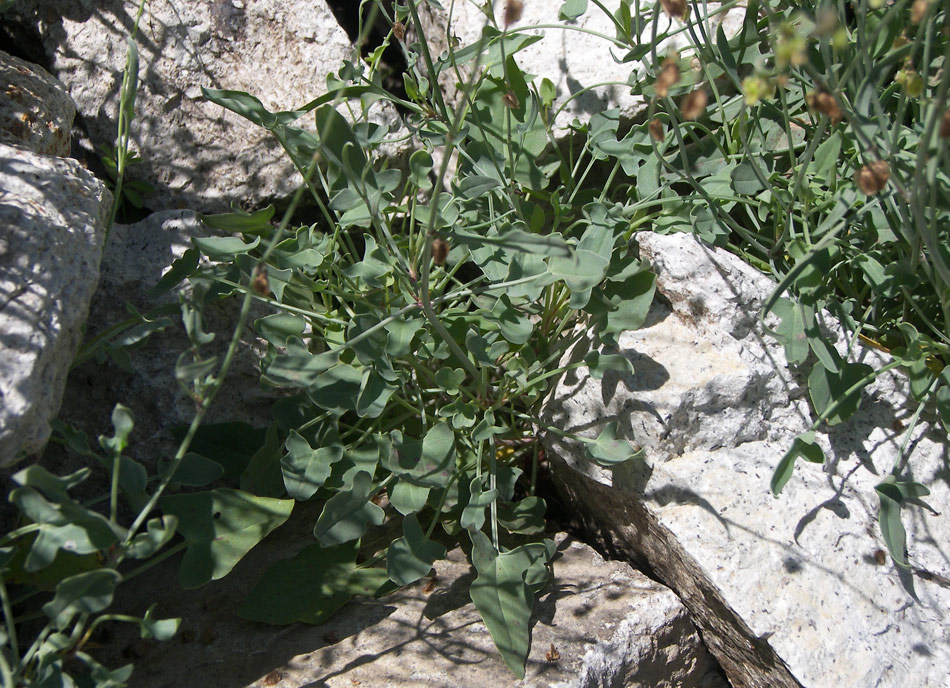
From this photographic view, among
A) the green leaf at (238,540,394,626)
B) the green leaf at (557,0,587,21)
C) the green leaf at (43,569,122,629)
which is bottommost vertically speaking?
the green leaf at (238,540,394,626)

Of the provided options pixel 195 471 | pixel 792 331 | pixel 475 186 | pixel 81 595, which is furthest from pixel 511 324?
pixel 81 595

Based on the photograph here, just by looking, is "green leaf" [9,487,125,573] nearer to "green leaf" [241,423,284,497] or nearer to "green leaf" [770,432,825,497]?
"green leaf" [241,423,284,497]

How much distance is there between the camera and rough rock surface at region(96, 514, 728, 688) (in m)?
1.44

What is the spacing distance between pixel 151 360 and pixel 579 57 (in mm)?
1295

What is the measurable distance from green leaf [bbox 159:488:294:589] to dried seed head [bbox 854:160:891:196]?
110 cm

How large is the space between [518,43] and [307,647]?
4.35 feet

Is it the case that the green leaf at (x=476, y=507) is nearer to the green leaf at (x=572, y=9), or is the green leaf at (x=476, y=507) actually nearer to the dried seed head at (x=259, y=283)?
the dried seed head at (x=259, y=283)

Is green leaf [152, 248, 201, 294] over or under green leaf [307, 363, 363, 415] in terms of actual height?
over

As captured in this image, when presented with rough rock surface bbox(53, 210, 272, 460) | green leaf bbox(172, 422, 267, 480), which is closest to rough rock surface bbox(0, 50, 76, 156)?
rough rock surface bbox(53, 210, 272, 460)

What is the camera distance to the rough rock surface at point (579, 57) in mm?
2045

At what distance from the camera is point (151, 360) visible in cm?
178

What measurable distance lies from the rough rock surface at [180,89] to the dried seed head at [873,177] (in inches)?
52.4

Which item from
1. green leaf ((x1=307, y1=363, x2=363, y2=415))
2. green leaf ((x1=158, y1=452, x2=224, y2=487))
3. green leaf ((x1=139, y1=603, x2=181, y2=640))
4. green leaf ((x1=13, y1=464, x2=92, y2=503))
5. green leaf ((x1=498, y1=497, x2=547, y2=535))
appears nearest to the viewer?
green leaf ((x1=13, y1=464, x2=92, y2=503))

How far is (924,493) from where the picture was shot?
1429mm
